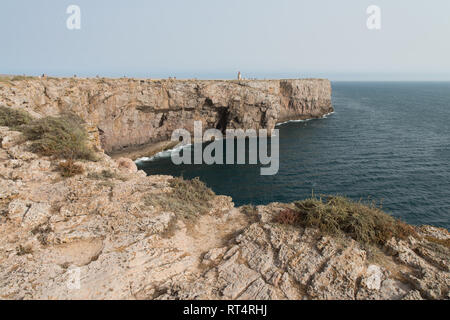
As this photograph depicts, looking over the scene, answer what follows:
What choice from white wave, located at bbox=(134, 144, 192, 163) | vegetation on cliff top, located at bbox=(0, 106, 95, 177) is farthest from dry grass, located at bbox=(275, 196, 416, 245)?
white wave, located at bbox=(134, 144, 192, 163)

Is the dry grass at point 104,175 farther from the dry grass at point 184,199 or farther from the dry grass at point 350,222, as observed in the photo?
the dry grass at point 350,222

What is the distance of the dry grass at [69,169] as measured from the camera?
461 inches

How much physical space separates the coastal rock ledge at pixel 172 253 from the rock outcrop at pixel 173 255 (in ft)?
0.10

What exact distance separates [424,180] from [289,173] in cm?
1622

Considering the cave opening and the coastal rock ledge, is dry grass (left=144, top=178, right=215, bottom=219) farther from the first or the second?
the cave opening

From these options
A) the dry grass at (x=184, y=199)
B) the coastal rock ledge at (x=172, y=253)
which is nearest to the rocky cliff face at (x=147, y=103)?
the coastal rock ledge at (x=172, y=253)

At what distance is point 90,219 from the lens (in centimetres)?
903

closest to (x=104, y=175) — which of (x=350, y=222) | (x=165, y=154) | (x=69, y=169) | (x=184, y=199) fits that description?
(x=69, y=169)

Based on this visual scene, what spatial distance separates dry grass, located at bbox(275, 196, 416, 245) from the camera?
27.7ft

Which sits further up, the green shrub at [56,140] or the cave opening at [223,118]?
the cave opening at [223,118]

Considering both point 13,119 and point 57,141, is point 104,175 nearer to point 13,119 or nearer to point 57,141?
point 57,141

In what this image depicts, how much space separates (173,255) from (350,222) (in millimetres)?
6298
